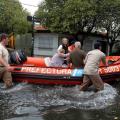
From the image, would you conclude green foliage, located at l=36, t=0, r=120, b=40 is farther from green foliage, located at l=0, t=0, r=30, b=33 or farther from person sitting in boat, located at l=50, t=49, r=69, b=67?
person sitting in boat, located at l=50, t=49, r=69, b=67

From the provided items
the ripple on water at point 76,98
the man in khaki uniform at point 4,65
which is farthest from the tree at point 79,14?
the man in khaki uniform at point 4,65

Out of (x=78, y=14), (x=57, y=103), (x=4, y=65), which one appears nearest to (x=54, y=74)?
(x=4, y=65)

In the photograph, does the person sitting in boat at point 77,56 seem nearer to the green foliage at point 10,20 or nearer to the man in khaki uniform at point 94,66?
the man in khaki uniform at point 94,66

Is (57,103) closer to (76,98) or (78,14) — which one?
(76,98)

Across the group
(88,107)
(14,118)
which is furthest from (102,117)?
(14,118)

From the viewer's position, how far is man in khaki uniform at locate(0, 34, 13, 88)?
41.3 feet

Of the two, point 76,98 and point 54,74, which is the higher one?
point 54,74

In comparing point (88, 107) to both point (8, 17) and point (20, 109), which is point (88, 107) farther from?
point (8, 17)

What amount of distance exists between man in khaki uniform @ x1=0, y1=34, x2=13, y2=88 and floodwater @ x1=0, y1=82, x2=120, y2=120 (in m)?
0.35

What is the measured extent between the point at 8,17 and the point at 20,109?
29.8 meters

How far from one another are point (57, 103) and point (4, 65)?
2316 mm

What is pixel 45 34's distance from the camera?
34062mm

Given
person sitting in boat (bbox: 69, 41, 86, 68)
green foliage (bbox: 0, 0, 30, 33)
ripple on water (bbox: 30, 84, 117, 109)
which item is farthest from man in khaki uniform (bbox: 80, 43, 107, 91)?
green foliage (bbox: 0, 0, 30, 33)

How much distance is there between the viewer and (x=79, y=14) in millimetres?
28500
